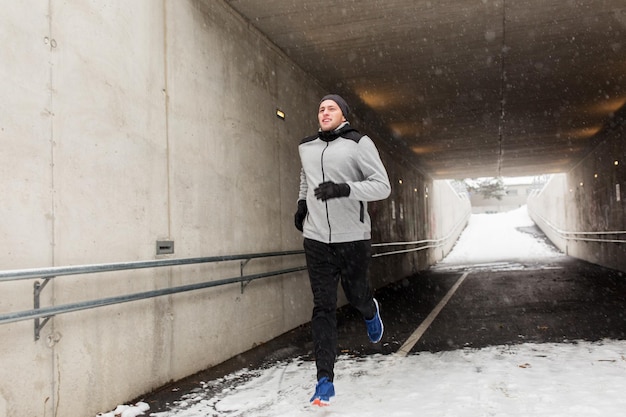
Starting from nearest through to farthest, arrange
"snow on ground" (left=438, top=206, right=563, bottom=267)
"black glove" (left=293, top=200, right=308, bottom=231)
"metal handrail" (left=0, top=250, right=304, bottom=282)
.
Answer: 1. "metal handrail" (left=0, top=250, right=304, bottom=282)
2. "black glove" (left=293, top=200, right=308, bottom=231)
3. "snow on ground" (left=438, top=206, right=563, bottom=267)

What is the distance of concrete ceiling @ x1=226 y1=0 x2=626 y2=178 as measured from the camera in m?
7.16

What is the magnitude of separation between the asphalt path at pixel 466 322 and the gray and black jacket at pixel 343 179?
1.77 m

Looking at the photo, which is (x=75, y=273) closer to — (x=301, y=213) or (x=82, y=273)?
(x=82, y=273)

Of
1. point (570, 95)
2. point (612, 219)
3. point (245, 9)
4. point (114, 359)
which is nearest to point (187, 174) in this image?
point (114, 359)

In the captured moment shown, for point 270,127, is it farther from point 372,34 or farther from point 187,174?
point 187,174

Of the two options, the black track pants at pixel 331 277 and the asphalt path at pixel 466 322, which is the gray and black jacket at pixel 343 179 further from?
the asphalt path at pixel 466 322

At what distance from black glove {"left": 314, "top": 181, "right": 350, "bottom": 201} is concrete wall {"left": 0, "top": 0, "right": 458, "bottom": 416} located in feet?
5.20

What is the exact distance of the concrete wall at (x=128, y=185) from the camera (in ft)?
11.6

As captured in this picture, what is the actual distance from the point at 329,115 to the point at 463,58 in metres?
5.70

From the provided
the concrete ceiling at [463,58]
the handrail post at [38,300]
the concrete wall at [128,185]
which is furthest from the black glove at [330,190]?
the concrete ceiling at [463,58]

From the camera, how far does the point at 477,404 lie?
148 inches

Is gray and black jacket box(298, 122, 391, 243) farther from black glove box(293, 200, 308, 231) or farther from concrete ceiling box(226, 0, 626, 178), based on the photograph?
concrete ceiling box(226, 0, 626, 178)

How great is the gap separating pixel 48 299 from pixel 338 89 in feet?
26.1

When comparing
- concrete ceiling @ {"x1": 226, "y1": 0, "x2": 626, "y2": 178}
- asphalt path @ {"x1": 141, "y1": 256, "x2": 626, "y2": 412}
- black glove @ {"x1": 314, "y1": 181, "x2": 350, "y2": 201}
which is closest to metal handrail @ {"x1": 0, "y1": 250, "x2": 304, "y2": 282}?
asphalt path @ {"x1": 141, "y1": 256, "x2": 626, "y2": 412}
